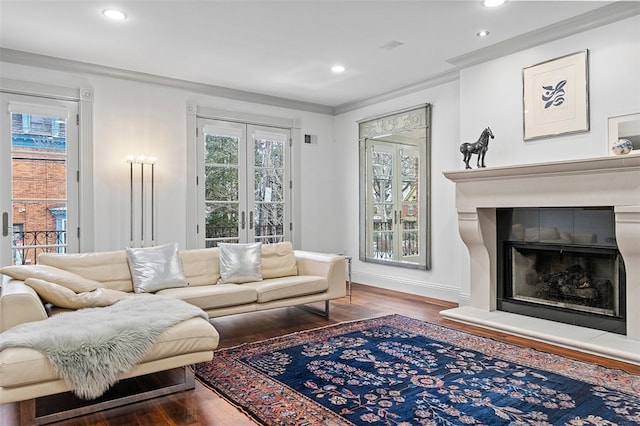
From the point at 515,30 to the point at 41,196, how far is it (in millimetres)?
Result: 5033

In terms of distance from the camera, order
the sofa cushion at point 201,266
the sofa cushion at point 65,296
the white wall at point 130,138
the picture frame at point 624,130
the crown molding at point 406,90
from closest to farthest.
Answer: the sofa cushion at point 65,296 < the picture frame at point 624,130 < the sofa cushion at point 201,266 < the white wall at point 130,138 < the crown molding at point 406,90

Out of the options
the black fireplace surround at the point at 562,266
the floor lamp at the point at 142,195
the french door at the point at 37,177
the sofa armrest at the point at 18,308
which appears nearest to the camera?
the sofa armrest at the point at 18,308

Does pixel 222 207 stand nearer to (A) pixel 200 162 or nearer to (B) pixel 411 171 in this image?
(A) pixel 200 162

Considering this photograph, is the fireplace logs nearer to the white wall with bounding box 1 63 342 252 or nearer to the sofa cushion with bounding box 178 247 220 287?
the sofa cushion with bounding box 178 247 220 287

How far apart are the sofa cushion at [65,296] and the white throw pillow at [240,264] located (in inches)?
51.5

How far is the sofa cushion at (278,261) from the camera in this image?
460 centimetres

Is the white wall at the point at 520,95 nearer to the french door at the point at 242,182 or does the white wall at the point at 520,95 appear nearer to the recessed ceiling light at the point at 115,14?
the french door at the point at 242,182

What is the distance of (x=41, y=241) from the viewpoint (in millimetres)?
4633

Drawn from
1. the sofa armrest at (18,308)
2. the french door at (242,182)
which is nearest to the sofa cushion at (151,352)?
the sofa armrest at (18,308)

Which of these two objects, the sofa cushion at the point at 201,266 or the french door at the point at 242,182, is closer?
the sofa cushion at the point at 201,266

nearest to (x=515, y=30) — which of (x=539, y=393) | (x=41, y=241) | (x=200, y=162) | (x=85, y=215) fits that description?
(x=539, y=393)

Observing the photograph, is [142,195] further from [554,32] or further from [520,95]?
[554,32]

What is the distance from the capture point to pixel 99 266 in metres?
3.79

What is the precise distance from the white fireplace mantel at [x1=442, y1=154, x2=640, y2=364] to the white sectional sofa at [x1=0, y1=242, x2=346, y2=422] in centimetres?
140
